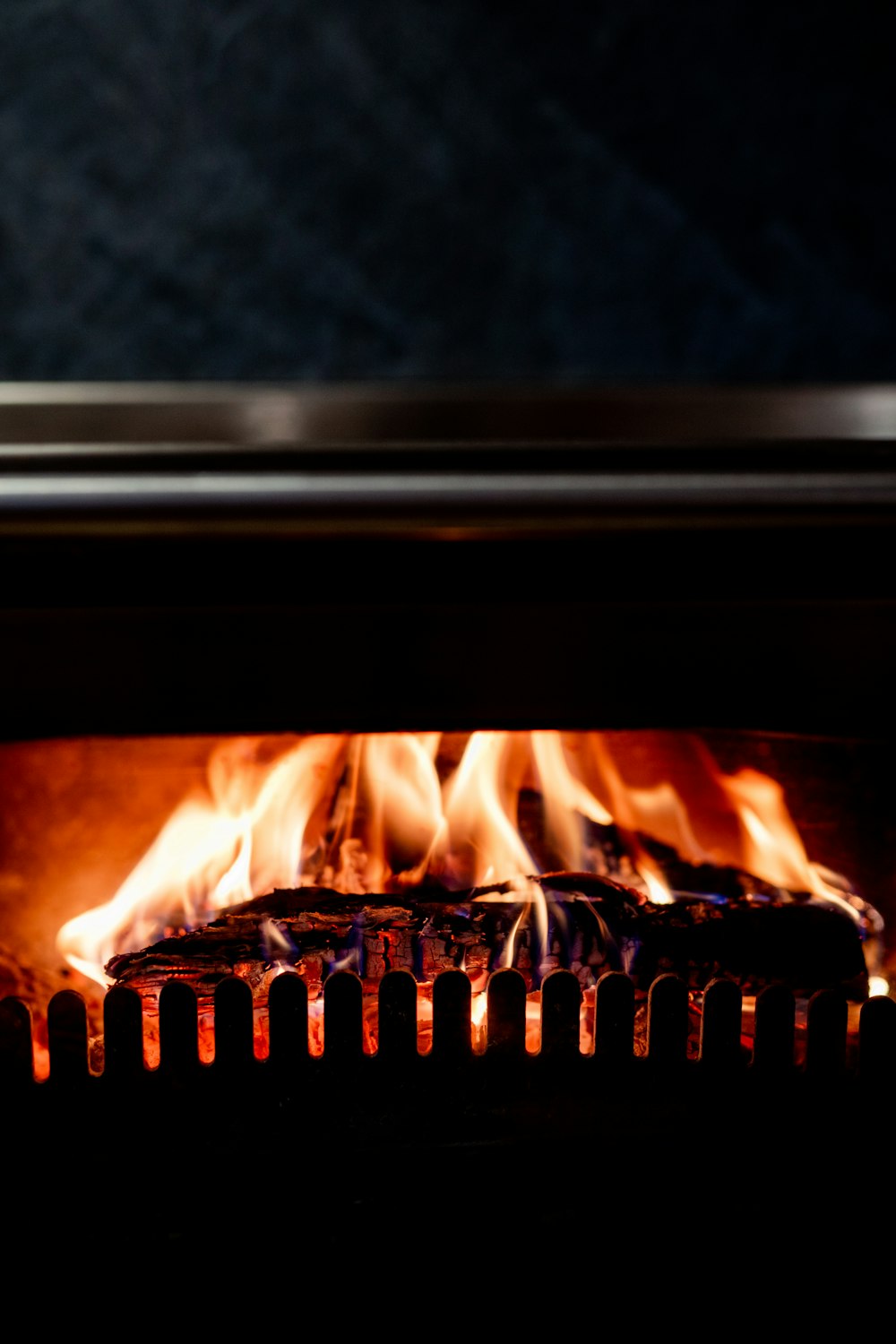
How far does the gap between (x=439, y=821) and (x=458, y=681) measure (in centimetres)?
21

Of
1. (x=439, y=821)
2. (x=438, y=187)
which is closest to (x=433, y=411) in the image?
(x=438, y=187)

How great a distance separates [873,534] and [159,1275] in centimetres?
65

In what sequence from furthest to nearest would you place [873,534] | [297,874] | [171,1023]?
[297,874] → [171,1023] → [873,534]

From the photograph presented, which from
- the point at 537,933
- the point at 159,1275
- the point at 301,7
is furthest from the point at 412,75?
the point at 159,1275

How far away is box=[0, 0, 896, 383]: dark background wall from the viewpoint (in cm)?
95

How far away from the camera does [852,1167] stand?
0.62m

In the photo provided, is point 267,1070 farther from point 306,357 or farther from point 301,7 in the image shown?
point 301,7

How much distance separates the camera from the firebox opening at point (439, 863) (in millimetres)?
638

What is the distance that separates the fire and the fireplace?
2cm

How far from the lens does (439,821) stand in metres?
0.71

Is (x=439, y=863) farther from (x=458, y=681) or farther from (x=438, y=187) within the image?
(x=438, y=187)

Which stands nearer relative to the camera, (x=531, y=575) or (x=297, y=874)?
(x=531, y=575)

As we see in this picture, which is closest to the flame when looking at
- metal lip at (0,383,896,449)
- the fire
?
the fire

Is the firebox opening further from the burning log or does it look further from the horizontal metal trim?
the horizontal metal trim
